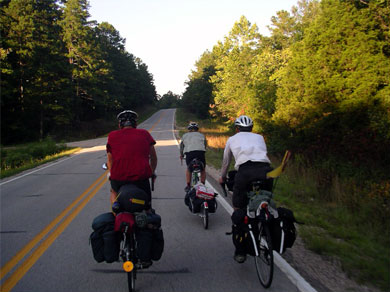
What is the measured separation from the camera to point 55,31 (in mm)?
42344

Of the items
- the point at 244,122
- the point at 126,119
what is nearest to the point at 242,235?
the point at 244,122

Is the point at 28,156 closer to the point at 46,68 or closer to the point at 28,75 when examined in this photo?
the point at 28,75

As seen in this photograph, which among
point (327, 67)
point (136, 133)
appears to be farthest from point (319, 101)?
point (136, 133)

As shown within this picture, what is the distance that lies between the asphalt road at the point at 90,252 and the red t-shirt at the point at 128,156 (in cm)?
130

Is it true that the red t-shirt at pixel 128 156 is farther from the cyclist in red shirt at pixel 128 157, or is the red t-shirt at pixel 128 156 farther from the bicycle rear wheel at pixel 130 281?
the bicycle rear wheel at pixel 130 281

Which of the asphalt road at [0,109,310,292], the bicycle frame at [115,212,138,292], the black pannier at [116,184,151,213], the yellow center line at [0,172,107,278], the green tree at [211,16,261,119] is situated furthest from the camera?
the green tree at [211,16,261,119]

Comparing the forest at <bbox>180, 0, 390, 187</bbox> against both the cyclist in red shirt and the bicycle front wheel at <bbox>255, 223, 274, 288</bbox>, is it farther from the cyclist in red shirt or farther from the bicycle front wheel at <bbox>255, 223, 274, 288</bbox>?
the cyclist in red shirt

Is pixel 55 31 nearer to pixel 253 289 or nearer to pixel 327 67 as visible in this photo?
pixel 327 67

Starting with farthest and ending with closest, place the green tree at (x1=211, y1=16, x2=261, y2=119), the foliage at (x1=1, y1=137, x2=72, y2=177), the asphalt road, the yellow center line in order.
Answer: the green tree at (x1=211, y1=16, x2=261, y2=119), the foliage at (x1=1, y1=137, x2=72, y2=177), the yellow center line, the asphalt road

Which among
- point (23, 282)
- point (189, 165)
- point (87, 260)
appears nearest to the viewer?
point (23, 282)

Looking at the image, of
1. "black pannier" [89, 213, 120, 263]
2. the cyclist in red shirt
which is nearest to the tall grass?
the cyclist in red shirt

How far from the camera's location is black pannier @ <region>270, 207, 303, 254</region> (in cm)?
361

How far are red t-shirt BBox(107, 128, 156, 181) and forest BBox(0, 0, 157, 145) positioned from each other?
3229 centimetres

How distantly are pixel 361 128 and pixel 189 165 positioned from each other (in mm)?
8857
